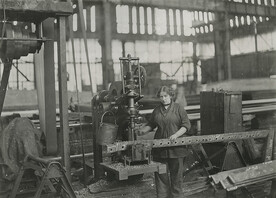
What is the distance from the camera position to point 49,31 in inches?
163

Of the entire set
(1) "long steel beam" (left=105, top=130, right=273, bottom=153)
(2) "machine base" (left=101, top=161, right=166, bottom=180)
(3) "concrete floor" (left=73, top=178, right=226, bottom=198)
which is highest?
(1) "long steel beam" (left=105, top=130, right=273, bottom=153)

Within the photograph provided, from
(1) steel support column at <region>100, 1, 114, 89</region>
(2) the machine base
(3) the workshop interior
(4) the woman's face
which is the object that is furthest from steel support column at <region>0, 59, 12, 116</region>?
(1) steel support column at <region>100, 1, 114, 89</region>

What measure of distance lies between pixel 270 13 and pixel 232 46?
265 centimetres

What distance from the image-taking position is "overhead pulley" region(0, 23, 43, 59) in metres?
3.57

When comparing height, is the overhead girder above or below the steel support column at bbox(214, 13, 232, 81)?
below

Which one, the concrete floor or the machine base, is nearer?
the machine base

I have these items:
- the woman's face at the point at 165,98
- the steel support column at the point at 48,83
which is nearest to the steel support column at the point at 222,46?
the woman's face at the point at 165,98

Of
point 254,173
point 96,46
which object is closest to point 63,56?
point 254,173

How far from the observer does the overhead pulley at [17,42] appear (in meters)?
3.57

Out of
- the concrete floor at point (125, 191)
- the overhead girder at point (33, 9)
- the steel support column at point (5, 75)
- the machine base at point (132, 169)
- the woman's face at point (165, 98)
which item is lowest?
the concrete floor at point (125, 191)

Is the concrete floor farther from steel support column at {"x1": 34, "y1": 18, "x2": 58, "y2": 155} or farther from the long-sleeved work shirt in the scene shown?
steel support column at {"x1": 34, "y1": 18, "x2": 58, "y2": 155}

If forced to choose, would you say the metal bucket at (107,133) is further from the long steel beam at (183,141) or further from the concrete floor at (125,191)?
the concrete floor at (125,191)

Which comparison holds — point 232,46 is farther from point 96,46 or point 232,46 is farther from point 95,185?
point 95,185

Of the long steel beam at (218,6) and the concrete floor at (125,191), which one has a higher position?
the long steel beam at (218,6)
